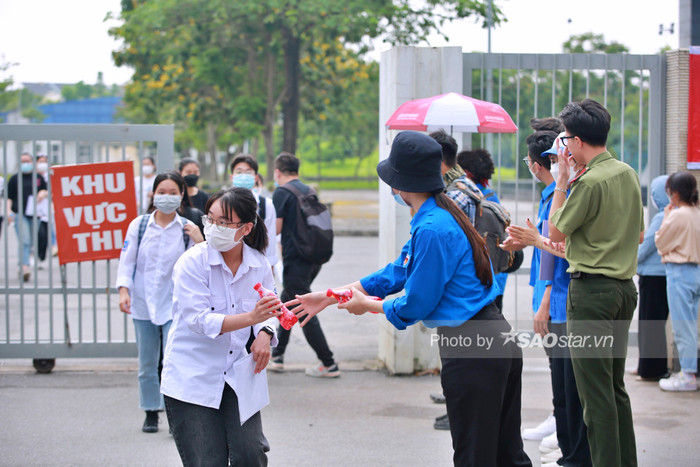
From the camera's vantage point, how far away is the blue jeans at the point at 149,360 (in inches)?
223

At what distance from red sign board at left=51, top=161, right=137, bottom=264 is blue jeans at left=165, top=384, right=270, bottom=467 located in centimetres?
340

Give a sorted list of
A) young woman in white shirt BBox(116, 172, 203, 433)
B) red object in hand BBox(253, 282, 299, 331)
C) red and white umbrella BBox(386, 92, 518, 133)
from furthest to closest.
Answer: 1. red and white umbrella BBox(386, 92, 518, 133)
2. young woman in white shirt BBox(116, 172, 203, 433)
3. red object in hand BBox(253, 282, 299, 331)

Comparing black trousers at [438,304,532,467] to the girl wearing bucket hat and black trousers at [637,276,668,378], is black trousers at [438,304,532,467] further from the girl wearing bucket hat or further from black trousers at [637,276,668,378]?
black trousers at [637,276,668,378]

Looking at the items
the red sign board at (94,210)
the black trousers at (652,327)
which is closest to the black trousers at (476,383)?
the black trousers at (652,327)

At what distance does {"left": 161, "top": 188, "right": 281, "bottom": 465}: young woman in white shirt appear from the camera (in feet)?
11.9

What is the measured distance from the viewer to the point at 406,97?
23.0ft

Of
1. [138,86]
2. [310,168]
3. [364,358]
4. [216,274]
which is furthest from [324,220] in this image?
[310,168]

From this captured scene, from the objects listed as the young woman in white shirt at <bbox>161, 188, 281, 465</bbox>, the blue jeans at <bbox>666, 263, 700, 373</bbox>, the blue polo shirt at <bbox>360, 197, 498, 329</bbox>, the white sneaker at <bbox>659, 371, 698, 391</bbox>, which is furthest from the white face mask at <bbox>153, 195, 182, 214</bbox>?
the white sneaker at <bbox>659, 371, 698, 391</bbox>

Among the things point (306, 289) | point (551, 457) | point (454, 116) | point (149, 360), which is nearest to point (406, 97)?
point (454, 116)

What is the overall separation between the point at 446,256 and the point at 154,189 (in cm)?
277

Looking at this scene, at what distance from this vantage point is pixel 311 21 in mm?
22422

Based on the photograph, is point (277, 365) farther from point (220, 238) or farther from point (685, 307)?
point (220, 238)

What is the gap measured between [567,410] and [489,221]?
1384 millimetres

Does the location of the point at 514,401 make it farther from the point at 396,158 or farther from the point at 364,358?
the point at 364,358
